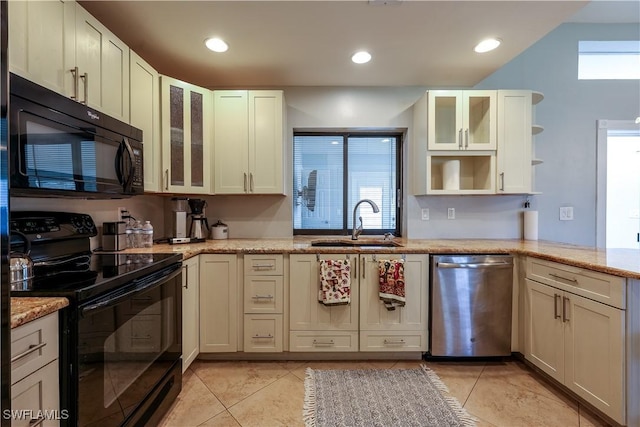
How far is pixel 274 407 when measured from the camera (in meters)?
1.71

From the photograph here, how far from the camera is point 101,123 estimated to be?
1516 mm

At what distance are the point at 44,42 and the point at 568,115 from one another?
13.0 feet

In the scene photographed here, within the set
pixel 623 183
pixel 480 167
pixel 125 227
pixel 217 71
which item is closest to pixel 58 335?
pixel 125 227

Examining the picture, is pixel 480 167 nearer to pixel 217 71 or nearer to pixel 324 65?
pixel 324 65

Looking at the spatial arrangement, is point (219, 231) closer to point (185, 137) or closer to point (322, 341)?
point (185, 137)

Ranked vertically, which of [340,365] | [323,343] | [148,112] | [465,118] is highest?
[465,118]

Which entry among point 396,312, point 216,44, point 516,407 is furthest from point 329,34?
point 516,407

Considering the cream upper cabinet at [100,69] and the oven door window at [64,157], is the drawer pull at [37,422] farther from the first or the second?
the cream upper cabinet at [100,69]

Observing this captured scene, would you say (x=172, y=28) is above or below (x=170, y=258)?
above

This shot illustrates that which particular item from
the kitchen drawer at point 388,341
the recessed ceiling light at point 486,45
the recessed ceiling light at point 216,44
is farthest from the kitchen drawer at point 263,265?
the recessed ceiling light at point 486,45

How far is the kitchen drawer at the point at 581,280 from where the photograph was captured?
1.44m

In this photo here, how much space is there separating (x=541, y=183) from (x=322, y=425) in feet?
9.49

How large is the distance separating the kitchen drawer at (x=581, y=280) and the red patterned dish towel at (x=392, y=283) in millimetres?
916

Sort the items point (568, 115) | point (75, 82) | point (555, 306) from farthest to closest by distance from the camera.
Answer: point (568, 115), point (555, 306), point (75, 82)
